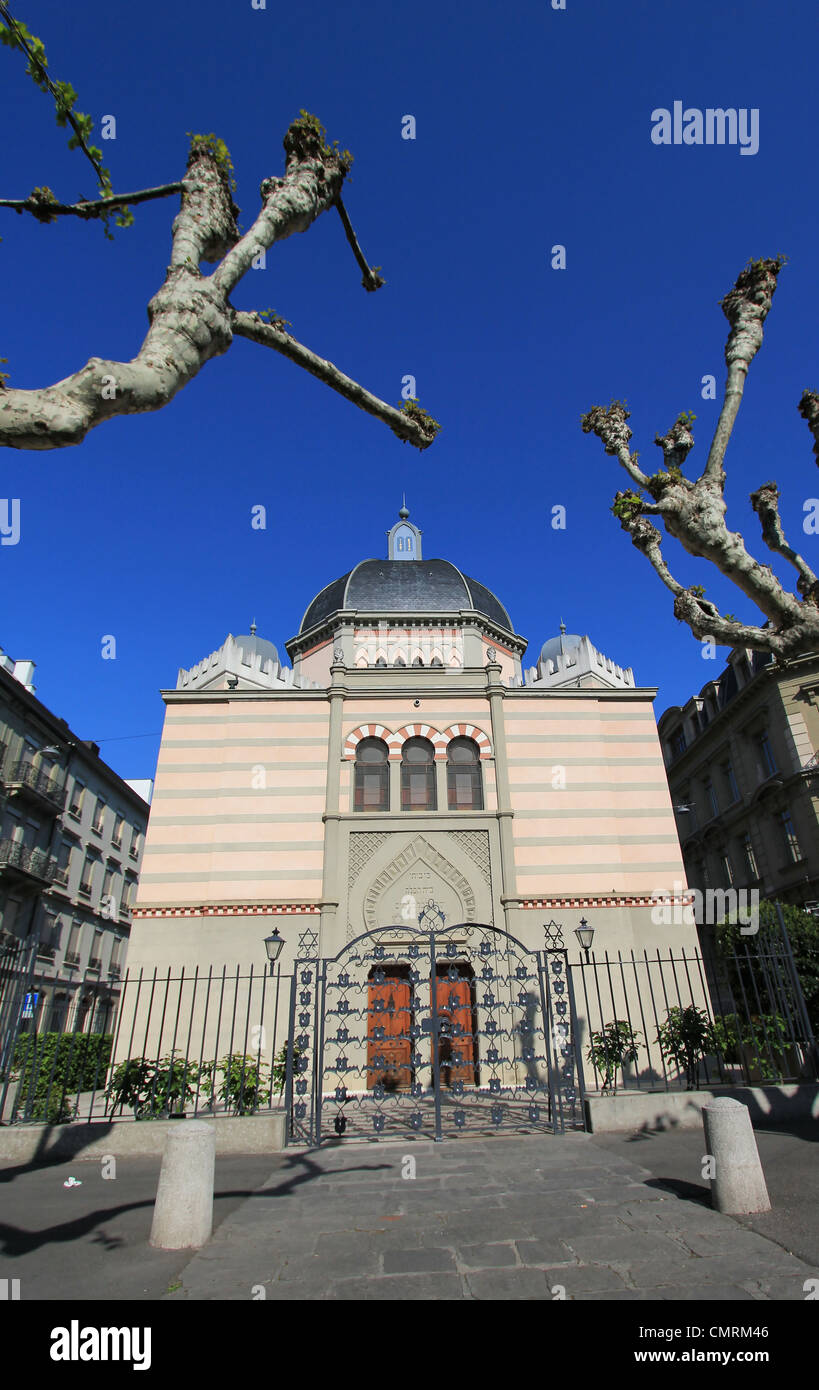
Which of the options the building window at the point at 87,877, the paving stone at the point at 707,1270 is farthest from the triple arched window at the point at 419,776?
the building window at the point at 87,877

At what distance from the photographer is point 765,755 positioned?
89.6ft

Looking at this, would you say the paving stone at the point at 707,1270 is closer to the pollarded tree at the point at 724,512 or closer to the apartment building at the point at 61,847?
the pollarded tree at the point at 724,512

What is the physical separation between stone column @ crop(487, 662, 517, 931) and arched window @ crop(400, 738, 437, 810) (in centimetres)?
168

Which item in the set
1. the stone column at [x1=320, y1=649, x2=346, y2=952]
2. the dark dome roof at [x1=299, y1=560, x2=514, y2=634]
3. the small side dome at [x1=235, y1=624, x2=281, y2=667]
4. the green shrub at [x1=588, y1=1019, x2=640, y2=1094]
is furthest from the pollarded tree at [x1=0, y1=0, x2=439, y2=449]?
the small side dome at [x1=235, y1=624, x2=281, y2=667]

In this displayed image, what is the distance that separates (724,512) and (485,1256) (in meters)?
8.35

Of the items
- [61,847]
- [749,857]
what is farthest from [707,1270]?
[61,847]

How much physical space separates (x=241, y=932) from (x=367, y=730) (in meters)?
5.74

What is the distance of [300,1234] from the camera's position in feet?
18.0

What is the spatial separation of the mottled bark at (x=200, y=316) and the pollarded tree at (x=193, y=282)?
1cm

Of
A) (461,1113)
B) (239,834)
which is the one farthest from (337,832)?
(461,1113)

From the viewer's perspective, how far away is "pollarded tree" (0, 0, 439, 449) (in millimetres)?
4836

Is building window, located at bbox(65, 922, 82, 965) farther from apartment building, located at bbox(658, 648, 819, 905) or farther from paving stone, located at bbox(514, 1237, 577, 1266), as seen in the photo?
paving stone, located at bbox(514, 1237, 577, 1266)

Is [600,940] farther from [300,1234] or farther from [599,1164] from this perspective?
[300,1234]
